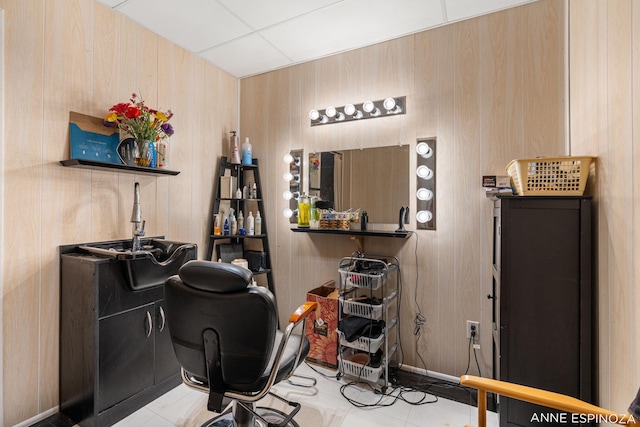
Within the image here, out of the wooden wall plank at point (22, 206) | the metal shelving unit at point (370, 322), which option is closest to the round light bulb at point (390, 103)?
the metal shelving unit at point (370, 322)

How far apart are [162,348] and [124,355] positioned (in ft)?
0.84

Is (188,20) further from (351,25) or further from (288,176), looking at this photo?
(288,176)

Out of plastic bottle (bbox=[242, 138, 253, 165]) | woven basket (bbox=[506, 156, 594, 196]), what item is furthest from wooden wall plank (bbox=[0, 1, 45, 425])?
woven basket (bbox=[506, 156, 594, 196])

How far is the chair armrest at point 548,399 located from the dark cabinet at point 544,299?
0.54 m

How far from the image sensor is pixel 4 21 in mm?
1669

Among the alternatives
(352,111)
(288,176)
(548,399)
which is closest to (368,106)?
(352,111)

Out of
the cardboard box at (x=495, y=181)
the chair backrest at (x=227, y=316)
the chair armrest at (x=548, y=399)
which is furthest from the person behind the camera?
the cardboard box at (x=495, y=181)

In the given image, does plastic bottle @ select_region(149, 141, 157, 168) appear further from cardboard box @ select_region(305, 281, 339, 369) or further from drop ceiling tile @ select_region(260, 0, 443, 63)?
cardboard box @ select_region(305, 281, 339, 369)

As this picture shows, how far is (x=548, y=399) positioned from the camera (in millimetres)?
942

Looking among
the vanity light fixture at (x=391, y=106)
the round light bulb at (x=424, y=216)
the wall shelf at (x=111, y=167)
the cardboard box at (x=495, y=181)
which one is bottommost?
the round light bulb at (x=424, y=216)

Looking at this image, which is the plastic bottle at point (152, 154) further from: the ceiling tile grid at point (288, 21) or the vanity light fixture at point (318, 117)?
the vanity light fixture at point (318, 117)

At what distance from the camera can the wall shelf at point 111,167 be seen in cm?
184

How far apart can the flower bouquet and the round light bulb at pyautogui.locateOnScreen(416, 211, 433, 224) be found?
199 centimetres

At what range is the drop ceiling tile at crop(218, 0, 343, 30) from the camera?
2.05 meters
